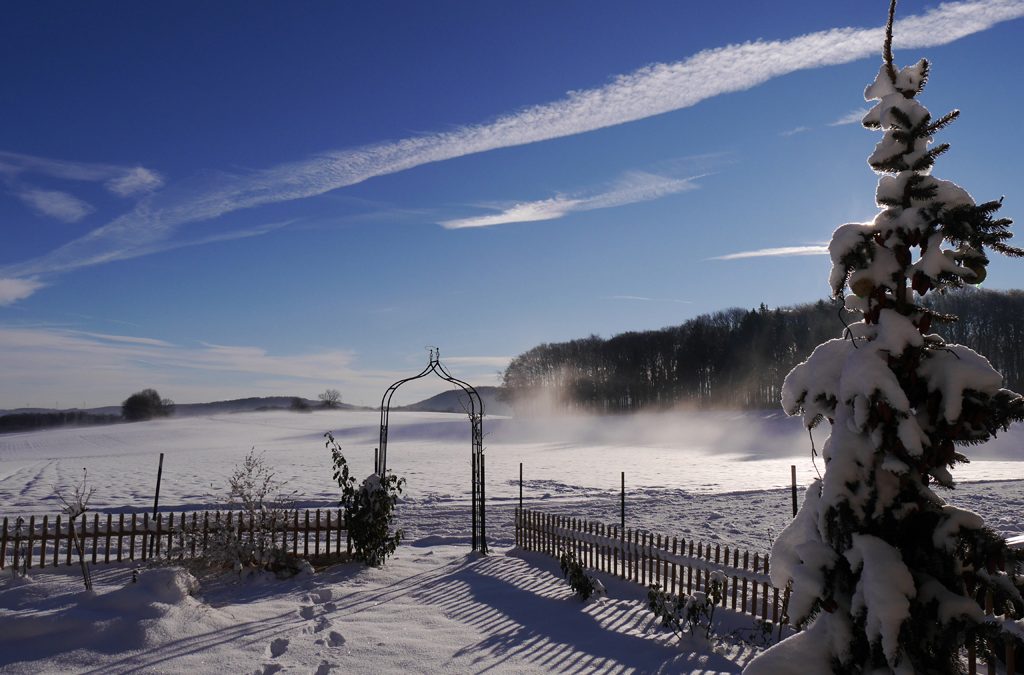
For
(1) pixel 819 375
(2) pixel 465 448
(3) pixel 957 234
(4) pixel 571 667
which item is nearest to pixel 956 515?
(1) pixel 819 375

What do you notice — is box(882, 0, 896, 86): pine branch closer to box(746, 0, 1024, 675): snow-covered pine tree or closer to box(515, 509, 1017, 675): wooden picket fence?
box(746, 0, 1024, 675): snow-covered pine tree

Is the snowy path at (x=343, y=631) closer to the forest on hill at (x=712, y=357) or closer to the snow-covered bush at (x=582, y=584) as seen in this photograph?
the snow-covered bush at (x=582, y=584)

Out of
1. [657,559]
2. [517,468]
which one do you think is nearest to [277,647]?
[657,559]

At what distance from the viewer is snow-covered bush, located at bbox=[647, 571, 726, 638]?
789cm

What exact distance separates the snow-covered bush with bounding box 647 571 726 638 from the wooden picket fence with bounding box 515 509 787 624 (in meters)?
0.28

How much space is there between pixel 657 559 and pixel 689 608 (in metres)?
2.13

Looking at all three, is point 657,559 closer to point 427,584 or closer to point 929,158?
point 427,584

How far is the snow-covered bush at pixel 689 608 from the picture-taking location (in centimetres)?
789

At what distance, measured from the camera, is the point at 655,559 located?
10.4 metres

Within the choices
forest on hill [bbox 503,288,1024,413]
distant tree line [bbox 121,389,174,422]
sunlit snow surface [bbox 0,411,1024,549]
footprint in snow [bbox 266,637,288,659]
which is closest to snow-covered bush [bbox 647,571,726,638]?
sunlit snow surface [bbox 0,411,1024,549]

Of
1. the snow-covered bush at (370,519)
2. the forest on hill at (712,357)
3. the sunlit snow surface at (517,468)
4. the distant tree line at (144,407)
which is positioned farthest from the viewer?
the distant tree line at (144,407)

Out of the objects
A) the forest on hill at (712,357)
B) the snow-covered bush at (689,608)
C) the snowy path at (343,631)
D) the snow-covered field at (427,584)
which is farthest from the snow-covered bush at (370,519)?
the forest on hill at (712,357)

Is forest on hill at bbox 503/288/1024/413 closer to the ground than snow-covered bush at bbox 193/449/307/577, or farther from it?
farther from it

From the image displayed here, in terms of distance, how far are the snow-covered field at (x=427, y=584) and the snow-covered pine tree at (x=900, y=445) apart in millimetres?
4115
